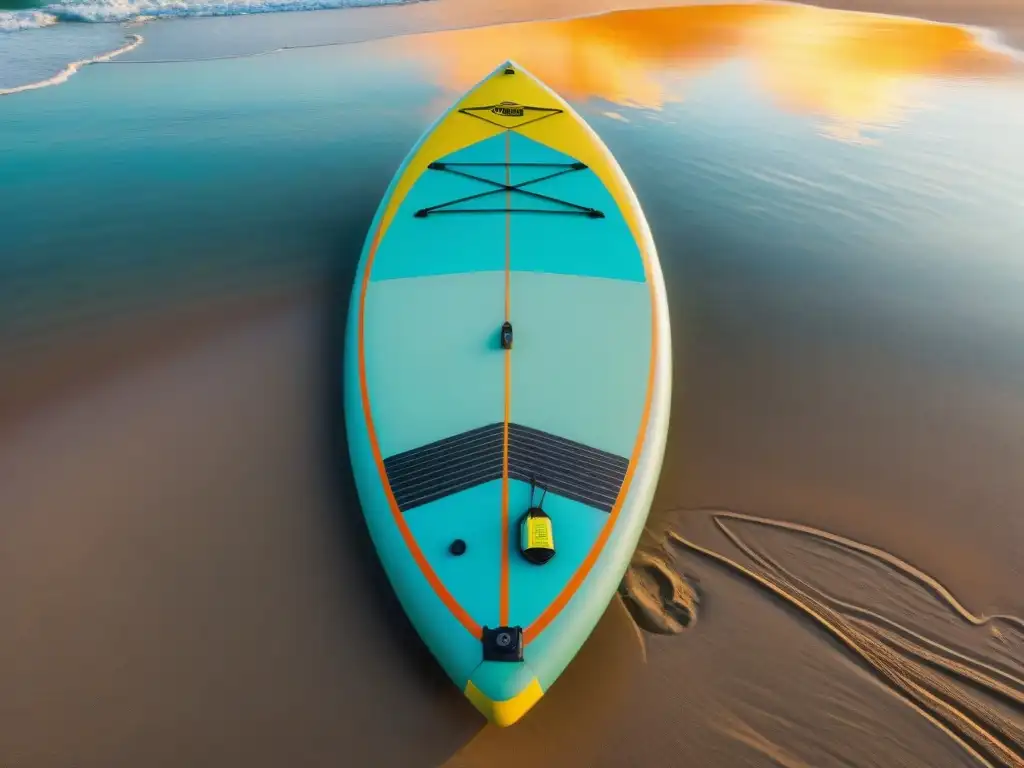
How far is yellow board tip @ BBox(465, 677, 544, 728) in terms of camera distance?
100 inches

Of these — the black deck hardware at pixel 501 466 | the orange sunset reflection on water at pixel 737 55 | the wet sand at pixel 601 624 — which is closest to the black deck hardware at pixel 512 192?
the wet sand at pixel 601 624

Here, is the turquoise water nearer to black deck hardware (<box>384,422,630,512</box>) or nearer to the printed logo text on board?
the printed logo text on board

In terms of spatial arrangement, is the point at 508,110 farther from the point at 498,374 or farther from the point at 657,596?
the point at 657,596

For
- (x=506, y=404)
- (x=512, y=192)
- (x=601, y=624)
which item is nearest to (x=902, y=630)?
(x=601, y=624)

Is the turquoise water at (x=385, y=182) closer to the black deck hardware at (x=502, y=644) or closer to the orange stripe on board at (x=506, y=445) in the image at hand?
the orange stripe on board at (x=506, y=445)

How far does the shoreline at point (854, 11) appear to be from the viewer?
10.8 metres

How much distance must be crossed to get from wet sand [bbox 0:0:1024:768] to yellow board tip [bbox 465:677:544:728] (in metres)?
0.21

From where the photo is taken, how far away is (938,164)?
7.12 meters

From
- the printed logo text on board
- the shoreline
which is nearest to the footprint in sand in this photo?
the printed logo text on board

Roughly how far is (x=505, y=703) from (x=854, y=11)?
2054 cm

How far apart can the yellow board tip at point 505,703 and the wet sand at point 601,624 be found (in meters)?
0.21

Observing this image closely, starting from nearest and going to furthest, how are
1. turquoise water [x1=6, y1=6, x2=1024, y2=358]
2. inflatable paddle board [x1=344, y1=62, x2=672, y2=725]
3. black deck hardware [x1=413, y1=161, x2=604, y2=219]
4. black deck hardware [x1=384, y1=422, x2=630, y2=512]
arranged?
inflatable paddle board [x1=344, y1=62, x2=672, y2=725], black deck hardware [x1=384, y1=422, x2=630, y2=512], black deck hardware [x1=413, y1=161, x2=604, y2=219], turquoise water [x1=6, y1=6, x2=1024, y2=358]

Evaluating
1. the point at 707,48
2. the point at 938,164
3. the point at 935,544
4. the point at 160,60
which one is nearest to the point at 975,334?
the point at 935,544

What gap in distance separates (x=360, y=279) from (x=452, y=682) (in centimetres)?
311
